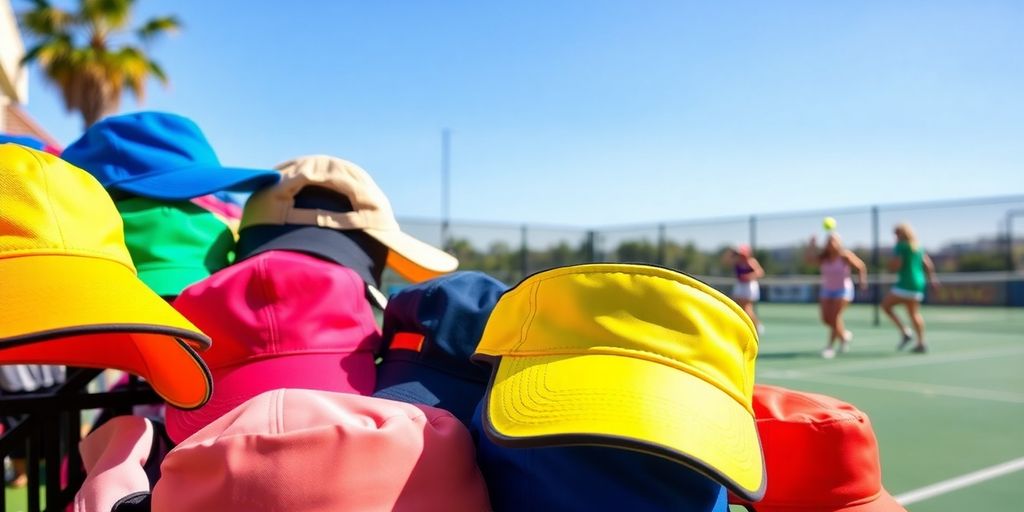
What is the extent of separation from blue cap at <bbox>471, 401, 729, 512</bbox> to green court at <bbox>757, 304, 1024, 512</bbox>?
3.17m

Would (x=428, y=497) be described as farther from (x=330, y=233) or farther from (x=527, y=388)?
(x=330, y=233)

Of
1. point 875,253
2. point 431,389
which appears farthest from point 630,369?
point 875,253

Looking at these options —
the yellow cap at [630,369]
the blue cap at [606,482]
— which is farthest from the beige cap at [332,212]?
the blue cap at [606,482]

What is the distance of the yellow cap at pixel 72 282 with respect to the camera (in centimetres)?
98

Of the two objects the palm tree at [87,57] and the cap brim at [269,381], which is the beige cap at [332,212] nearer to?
the cap brim at [269,381]

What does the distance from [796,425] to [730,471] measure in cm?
44

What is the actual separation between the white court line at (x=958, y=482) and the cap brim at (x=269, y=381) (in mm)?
3088

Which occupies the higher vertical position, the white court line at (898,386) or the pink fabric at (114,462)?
the pink fabric at (114,462)

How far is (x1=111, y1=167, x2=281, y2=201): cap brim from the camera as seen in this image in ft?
5.54

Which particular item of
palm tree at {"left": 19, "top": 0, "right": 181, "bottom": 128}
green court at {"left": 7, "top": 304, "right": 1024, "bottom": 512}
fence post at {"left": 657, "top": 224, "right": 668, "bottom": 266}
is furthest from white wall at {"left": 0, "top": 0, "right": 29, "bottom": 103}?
fence post at {"left": 657, "top": 224, "right": 668, "bottom": 266}

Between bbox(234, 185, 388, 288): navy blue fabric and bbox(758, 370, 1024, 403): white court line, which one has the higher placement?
bbox(234, 185, 388, 288): navy blue fabric

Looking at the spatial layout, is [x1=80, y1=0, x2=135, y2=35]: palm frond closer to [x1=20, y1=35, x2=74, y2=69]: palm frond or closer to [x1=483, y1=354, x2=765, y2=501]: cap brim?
[x1=20, y1=35, x2=74, y2=69]: palm frond

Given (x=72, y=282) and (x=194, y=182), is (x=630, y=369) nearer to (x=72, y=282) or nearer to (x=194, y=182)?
(x=72, y=282)

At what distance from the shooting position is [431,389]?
1.32m
